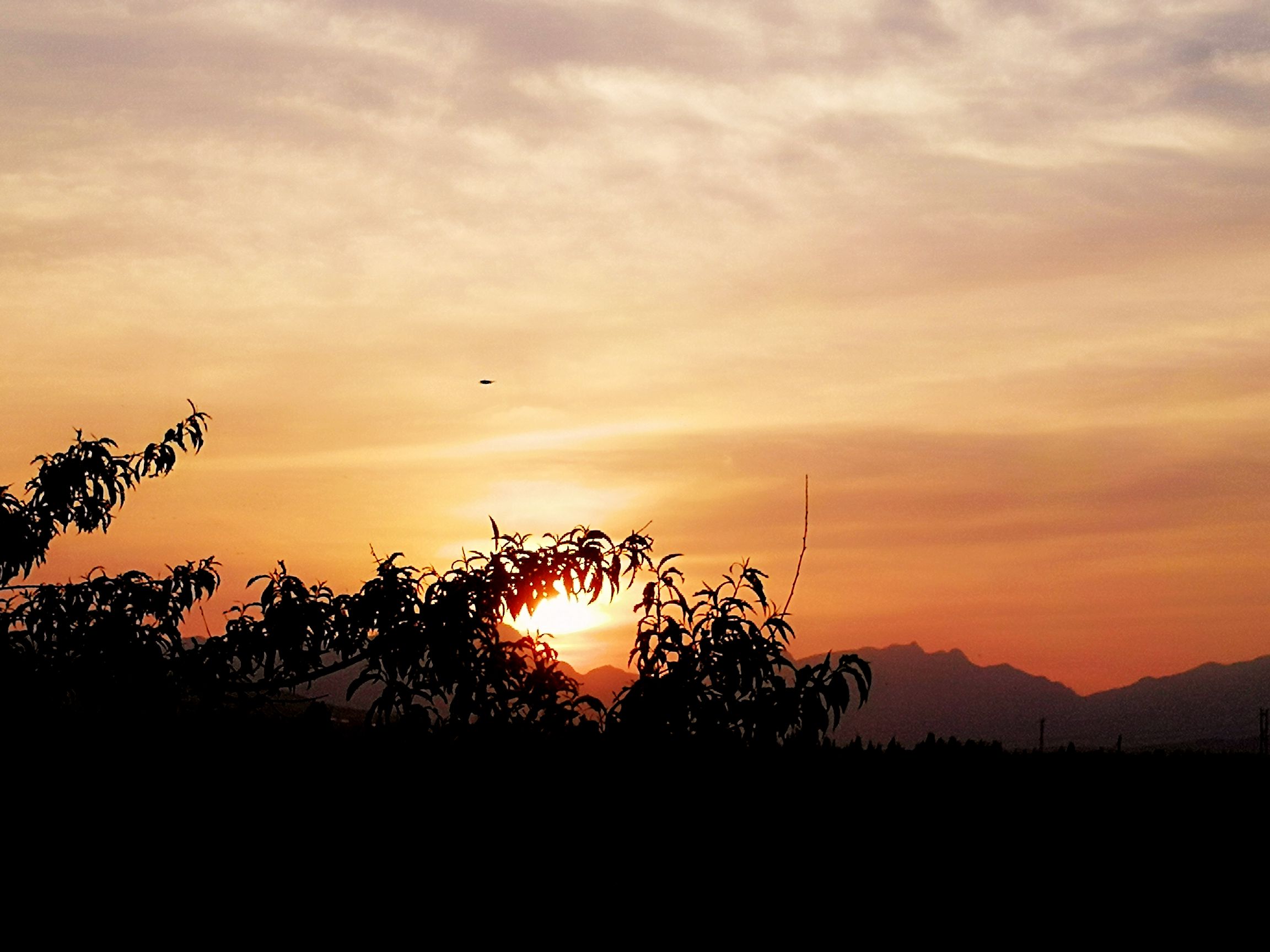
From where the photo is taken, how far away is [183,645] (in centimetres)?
802

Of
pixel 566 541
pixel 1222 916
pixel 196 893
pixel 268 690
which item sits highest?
pixel 566 541

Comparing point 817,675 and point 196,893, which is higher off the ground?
point 817,675

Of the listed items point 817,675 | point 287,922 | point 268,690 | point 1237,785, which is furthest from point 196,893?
point 1237,785

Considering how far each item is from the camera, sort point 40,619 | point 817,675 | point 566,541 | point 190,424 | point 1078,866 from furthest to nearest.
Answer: point 190,424, point 40,619, point 1078,866, point 566,541, point 817,675

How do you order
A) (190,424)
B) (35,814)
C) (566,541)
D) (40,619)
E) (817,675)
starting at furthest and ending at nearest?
(190,424) → (40,619) → (566,541) → (35,814) → (817,675)

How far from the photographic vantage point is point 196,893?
21.1 feet

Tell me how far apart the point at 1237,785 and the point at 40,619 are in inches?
370

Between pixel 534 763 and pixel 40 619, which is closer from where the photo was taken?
pixel 534 763

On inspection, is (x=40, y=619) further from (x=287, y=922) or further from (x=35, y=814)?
(x=287, y=922)

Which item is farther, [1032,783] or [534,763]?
[1032,783]

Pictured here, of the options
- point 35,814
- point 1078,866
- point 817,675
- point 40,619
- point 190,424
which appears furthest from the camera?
point 190,424

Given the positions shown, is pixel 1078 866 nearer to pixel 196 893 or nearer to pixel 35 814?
pixel 196 893

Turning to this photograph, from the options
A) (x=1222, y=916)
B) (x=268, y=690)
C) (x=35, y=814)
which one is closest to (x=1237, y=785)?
(x=1222, y=916)

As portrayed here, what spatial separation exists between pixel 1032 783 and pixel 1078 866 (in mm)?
813
